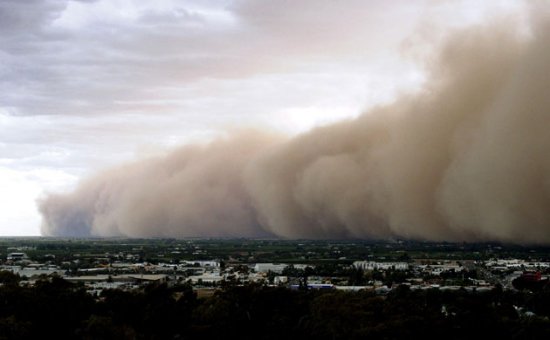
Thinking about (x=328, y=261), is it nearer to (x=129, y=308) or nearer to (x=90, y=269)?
(x=90, y=269)

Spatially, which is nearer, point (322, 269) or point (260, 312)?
point (260, 312)

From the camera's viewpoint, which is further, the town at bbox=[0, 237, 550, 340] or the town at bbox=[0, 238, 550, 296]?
the town at bbox=[0, 238, 550, 296]

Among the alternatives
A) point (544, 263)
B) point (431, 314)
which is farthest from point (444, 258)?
point (431, 314)

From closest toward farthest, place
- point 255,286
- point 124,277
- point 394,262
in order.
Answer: point 255,286 → point 124,277 → point 394,262

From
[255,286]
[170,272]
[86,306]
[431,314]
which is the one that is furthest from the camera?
[170,272]

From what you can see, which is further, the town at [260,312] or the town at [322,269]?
the town at [322,269]

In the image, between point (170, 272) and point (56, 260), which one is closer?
point (170, 272)

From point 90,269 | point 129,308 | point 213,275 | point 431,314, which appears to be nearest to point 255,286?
point 129,308

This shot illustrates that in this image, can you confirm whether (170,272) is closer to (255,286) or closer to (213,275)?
(213,275)

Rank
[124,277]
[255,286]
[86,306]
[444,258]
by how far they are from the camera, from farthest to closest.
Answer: [444,258] → [124,277] → [255,286] → [86,306]
